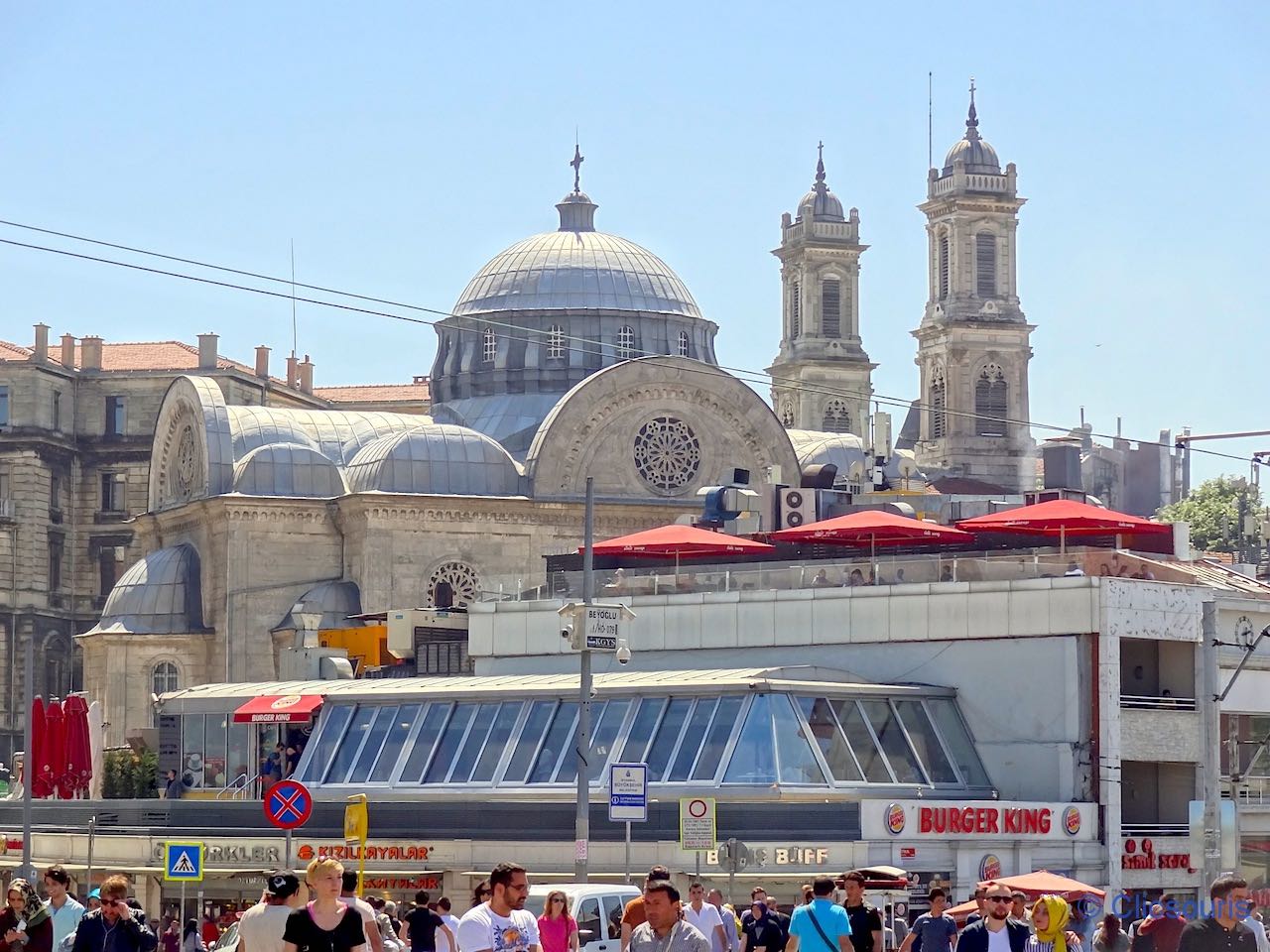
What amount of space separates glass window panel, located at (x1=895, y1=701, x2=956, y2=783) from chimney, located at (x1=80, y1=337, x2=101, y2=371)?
69401mm

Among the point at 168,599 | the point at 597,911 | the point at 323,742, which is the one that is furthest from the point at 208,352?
the point at 597,911

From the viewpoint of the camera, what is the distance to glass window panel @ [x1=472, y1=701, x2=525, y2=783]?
40.4 metres

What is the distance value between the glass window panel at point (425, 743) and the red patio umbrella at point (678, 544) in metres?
6.91

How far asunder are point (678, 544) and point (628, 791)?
1694cm

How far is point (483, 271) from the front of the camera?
78750mm

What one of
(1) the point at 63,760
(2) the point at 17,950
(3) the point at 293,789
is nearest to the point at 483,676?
(1) the point at 63,760

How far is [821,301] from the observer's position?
118 m

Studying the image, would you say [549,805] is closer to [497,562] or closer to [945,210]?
[497,562]

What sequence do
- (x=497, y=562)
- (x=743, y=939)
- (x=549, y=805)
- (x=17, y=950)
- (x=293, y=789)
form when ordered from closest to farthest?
(x=17, y=950)
(x=743, y=939)
(x=293, y=789)
(x=549, y=805)
(x=497, y=562)

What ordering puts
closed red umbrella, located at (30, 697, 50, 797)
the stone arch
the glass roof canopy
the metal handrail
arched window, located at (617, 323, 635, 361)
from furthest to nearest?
arched window, located at (617, 323, 635, 361)
the stone arch
closed red umbrella, located at (30, 697, 50, 797)
the metal handrail
the glass roof canopy

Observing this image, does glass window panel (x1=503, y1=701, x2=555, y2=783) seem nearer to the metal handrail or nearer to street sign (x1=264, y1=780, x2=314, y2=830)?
the metal handrail

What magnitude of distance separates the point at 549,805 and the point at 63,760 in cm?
1883

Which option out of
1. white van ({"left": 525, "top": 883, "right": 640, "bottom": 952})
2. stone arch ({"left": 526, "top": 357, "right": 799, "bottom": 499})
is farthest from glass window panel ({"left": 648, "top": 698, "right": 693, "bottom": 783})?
stone arch ({"left": 526, "top": 357, "right": 799, "bottom": 499})

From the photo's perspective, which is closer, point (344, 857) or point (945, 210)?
point (344, 857)
